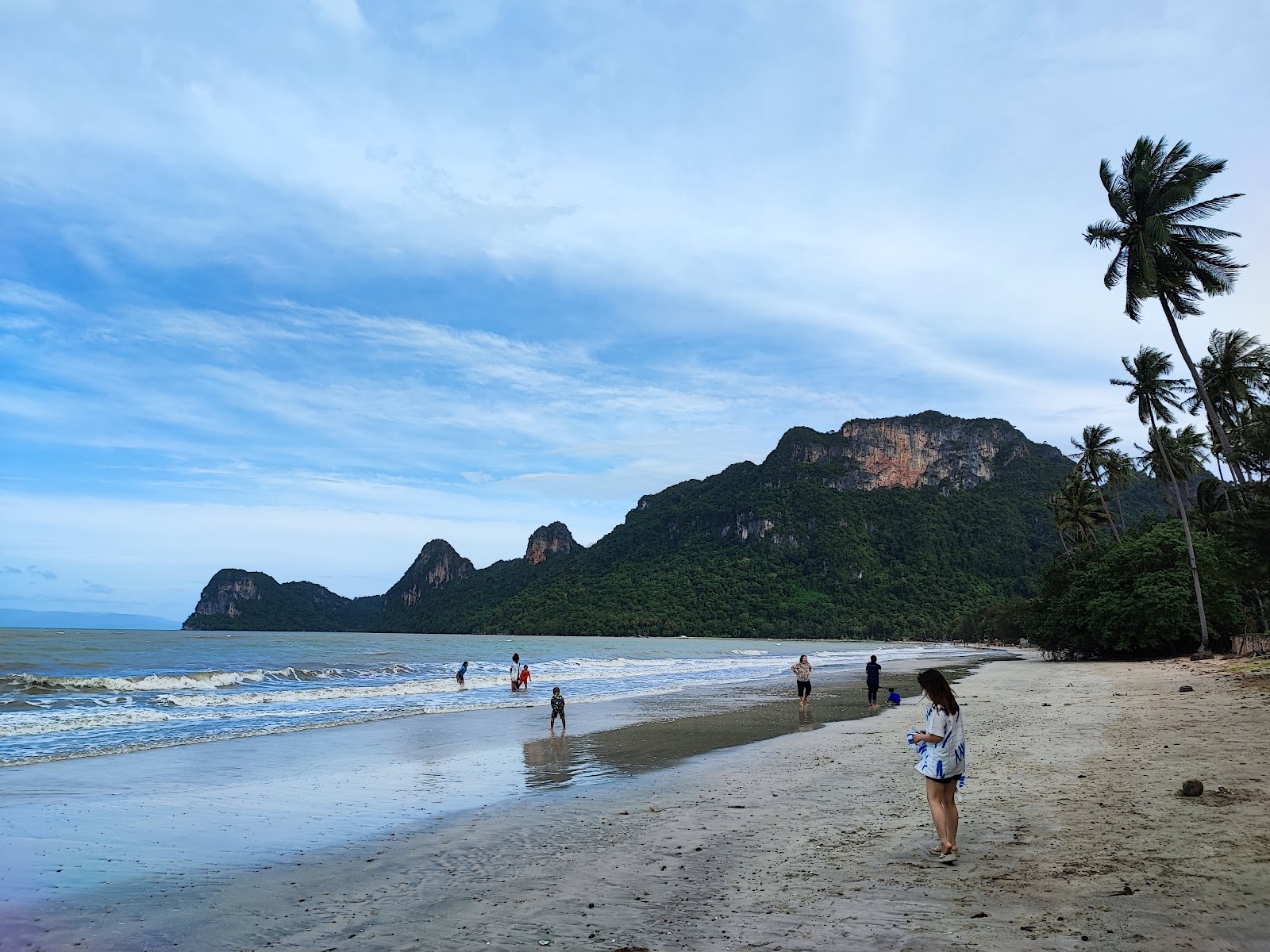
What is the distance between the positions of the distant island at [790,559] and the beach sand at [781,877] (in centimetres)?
11821

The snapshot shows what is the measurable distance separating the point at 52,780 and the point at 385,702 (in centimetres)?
1462

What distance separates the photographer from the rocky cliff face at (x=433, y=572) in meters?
192

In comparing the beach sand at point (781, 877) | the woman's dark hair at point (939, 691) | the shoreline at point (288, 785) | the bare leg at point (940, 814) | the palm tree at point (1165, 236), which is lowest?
the shoreline at point (288, 785)

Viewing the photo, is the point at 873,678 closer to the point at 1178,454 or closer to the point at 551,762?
the point at 551,762

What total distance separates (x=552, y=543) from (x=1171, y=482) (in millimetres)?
161487

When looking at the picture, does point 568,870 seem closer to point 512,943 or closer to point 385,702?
point 512,943

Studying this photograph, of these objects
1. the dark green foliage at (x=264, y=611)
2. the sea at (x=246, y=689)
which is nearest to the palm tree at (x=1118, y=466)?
the sea at (x=246, y=689)

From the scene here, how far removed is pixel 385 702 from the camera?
25.9 metres

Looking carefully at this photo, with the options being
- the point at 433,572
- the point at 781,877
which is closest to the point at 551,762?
the point at 781,877

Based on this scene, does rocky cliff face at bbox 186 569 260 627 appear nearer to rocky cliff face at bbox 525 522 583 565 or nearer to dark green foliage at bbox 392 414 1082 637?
dark green foliage at bbox 392 414 1082 637

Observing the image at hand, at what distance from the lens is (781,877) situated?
6195 millimetres

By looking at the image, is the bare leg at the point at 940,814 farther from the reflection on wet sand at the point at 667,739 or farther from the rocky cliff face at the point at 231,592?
the rocky cliff face at the point at 231,592

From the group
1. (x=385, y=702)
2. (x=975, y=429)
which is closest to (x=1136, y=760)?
(x=385, y=702)

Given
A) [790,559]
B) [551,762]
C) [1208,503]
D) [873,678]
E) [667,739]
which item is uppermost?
[790,559]
